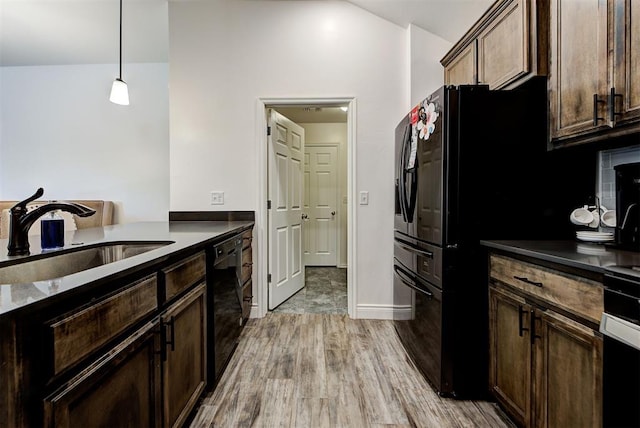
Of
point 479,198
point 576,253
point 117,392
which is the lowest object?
point 117,392

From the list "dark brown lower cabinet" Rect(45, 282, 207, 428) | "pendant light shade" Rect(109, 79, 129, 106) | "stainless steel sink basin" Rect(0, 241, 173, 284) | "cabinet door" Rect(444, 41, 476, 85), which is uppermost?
"cabinet door" Rect(444, 41, 476, 85)

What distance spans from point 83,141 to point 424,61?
4.16m

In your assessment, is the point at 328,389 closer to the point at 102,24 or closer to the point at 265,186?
the point at 265,186

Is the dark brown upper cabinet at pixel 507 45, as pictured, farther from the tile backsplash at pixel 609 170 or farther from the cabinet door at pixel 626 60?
the tile backsplash at pixel 609 170

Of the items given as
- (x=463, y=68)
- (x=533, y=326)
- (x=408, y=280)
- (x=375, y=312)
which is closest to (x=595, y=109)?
(x=533, y=326)

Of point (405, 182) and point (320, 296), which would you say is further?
point (320, 296)

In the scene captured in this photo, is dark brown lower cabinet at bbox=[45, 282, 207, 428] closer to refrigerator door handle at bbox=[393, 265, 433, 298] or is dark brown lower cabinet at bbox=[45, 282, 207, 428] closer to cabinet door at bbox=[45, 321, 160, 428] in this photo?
cabinet door at bbox=[45, 321, 160, 428]

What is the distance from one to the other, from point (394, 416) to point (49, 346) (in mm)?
1536

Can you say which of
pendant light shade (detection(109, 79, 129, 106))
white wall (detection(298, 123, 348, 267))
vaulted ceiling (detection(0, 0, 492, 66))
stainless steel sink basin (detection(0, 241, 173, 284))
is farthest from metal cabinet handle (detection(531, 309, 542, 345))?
white wall (detection(298, 123, 348, 267))

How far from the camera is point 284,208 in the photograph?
3.47 meters

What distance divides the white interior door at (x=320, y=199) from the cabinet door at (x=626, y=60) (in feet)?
13.5

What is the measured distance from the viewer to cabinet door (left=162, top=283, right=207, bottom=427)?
4.12 feet

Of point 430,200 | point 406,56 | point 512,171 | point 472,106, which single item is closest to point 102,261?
point 430,200

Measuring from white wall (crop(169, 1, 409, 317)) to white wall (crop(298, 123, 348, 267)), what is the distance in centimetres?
229
